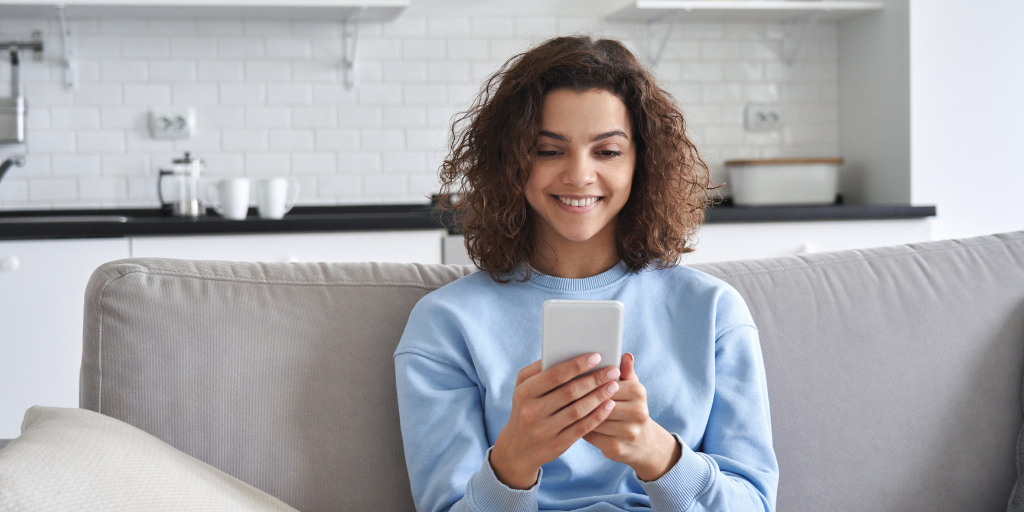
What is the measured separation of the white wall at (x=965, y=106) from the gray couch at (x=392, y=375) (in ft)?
5.48

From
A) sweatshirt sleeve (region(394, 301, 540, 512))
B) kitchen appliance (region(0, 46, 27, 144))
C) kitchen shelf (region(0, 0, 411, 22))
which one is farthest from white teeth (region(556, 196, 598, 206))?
kitchen appliance (region(0, 46, 27, 144))

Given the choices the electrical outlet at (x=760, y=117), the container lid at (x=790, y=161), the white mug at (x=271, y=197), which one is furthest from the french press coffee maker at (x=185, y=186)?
the electrical outlet at (x=760, y=117)

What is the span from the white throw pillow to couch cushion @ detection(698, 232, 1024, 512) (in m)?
0.80

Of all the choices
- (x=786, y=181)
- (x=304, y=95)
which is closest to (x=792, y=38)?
(x=786, y=181)

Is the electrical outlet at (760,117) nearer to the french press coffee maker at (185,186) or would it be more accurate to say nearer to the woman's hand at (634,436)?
the french press coffee maker at (185,186)

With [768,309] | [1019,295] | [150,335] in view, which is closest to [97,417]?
[150,335]

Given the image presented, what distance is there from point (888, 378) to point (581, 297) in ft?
1.86

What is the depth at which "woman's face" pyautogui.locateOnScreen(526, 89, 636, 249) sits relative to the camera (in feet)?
3.54

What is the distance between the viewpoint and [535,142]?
3.57ft

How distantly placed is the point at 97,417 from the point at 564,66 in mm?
741

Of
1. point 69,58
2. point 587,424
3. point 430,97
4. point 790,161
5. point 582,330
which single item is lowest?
point 587,424

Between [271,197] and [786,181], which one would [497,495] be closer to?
[271,197]

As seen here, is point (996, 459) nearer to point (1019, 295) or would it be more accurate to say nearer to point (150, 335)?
point (1019, 295)

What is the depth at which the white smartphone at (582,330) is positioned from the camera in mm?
771
